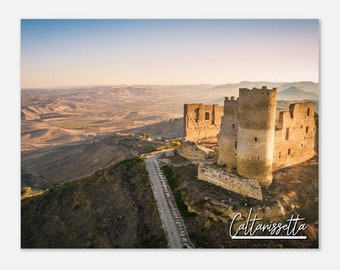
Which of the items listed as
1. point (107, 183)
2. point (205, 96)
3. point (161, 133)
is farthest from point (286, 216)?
point (161, 133)

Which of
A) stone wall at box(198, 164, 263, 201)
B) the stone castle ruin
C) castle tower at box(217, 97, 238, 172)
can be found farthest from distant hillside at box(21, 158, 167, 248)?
castle tower at box(217, 97, 238, 172)

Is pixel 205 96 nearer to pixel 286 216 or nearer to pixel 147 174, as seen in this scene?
pixel 147 174

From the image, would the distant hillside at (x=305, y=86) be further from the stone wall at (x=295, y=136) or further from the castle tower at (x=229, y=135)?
the castle tower at (x=229, y=135)

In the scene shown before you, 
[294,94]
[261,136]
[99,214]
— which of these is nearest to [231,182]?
[261,136]

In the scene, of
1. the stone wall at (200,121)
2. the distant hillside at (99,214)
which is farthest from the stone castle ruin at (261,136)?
the distant hillside at (99,214)

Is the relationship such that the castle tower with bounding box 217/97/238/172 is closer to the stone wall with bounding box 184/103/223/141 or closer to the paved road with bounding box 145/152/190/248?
the paved road with bounding box 145/152/190/248

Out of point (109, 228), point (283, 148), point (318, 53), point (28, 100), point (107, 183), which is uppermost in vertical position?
point (318, 53)
